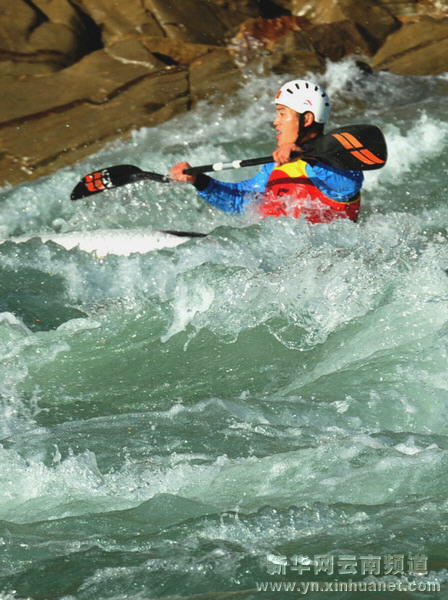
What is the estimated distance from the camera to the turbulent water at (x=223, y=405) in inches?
113

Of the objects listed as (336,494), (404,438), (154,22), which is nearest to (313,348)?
(404,438)

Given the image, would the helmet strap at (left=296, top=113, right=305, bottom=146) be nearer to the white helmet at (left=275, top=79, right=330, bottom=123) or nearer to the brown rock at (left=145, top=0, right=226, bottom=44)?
the white helmet at (left=275, top=79, right=330, bottom=123)

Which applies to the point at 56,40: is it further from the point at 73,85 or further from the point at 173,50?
the point at 173,50

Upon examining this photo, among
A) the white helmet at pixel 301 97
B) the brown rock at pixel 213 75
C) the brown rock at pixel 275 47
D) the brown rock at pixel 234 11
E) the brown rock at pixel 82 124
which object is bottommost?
the brown rock at pixel 82 124

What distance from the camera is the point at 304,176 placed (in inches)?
211

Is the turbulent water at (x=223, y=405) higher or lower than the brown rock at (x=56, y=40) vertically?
lower

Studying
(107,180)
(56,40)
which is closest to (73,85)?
(56,40)

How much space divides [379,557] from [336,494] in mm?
440

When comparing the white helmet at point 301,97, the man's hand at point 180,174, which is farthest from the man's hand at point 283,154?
the man's hand at point 180,174

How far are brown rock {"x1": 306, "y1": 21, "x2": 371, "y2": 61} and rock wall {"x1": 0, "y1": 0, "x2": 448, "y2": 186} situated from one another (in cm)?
1

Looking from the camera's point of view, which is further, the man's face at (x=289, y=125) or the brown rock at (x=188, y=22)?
the brown rock at (x=188, y=22)

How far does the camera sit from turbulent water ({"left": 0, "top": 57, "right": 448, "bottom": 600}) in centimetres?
288

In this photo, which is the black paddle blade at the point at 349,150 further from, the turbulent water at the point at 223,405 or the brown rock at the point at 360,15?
the brown rock at the point at 360,15

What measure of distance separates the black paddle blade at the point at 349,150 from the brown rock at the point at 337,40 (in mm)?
3301
